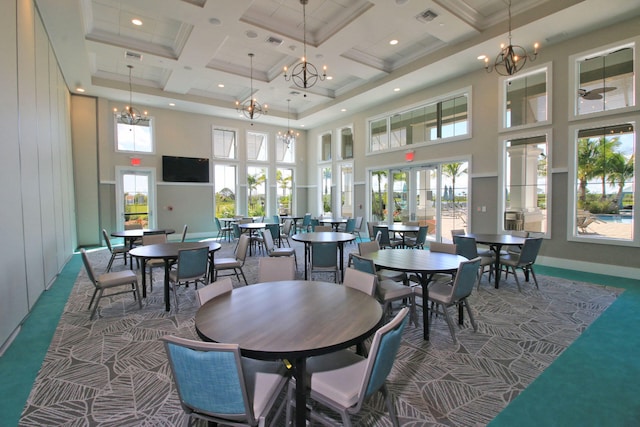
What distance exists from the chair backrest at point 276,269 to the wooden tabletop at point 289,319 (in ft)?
2.47

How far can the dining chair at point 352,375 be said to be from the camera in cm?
159

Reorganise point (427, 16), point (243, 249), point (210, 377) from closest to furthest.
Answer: point (210, 377)
point (243, 249)
point (427, 16)

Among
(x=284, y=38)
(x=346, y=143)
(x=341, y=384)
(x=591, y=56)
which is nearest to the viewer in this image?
(x=341, y=384)

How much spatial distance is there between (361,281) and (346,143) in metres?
10.5

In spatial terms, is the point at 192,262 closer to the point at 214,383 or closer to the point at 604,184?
the point at 214,383

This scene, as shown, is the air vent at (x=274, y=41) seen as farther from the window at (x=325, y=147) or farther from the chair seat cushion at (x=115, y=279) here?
the window at (x=325, y=147)

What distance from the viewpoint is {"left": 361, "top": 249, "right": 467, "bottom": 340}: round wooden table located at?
3309 mm

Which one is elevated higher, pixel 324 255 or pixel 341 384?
pixel 324 255

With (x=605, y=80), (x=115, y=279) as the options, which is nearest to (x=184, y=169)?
(x=115, y=279)

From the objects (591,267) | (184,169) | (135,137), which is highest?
(135,137)

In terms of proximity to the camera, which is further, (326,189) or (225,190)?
(326,189)

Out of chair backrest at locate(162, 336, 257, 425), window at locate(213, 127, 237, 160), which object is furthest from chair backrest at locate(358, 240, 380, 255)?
window at locate(213, 127, 237, 160)

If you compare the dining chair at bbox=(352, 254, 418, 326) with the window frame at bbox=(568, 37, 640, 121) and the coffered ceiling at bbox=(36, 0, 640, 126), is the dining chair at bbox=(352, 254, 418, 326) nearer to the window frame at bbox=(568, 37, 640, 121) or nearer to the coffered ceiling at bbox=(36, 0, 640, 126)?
the coffered ceiling at bbox=(36, 0, 640, 126)

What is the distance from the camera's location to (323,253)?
516cm
